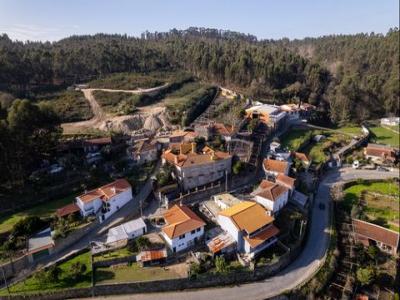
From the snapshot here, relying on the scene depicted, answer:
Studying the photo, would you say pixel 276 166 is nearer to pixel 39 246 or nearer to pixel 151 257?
pixel 151 257

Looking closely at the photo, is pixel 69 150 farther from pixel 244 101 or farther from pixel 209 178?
pixel 244 101

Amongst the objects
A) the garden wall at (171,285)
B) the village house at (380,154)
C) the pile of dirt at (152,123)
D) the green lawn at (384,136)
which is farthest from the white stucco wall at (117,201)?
the green lawn at (384,136)

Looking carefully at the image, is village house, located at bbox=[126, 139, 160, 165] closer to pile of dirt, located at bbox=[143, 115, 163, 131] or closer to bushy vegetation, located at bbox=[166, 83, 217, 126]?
pile of dirt, located at bbox=[143, 115, 163, 131]

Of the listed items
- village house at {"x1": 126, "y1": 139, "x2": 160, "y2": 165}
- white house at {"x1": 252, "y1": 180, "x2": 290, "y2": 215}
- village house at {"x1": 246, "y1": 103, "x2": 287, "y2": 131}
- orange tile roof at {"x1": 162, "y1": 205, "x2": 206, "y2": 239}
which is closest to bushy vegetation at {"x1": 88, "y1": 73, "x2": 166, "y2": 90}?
village house at {"x1": 246, "y1": 103, "x2": 287, "y2": 131}

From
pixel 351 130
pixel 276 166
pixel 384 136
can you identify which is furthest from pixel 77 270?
pixel 384 136

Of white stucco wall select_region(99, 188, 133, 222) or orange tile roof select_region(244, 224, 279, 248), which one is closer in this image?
orange tile roof select_region(244, 224, 279, 248)

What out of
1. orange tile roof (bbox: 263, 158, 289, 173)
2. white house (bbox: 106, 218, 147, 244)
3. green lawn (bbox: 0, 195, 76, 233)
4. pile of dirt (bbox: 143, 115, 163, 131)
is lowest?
white house (bbox: 106, 218, 147, 244)

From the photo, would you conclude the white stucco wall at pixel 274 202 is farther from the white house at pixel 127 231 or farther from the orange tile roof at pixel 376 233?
the white house at pixel 127 231
